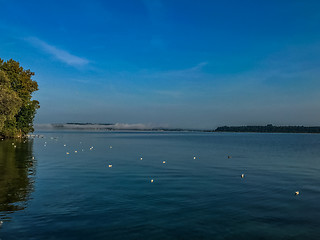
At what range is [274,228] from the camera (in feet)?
43.9

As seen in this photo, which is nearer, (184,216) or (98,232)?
(98,232)

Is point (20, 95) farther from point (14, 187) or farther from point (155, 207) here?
point (155, 207)

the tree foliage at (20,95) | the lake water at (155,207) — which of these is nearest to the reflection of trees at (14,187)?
the lake water at (155,207)

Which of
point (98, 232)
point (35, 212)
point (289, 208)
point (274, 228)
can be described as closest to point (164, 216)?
point (98, 232)

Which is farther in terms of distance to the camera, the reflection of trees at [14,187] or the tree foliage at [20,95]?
the tree foliage at [20,95]

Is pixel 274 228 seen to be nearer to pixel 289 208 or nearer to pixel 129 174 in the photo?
pixel 289 208

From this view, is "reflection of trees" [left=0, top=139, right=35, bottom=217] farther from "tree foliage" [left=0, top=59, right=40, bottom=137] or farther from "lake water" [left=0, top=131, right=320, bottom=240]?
"tree foliage" [left=0, top=59, right=40, bottom=137]

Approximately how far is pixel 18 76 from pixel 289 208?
88.5 metres

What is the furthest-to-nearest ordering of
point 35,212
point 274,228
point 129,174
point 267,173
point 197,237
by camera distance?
1. point 267,173
2. point 129,174
3. point 35,212
4. point 274,228
5. point 197,237

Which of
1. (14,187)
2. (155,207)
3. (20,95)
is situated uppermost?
(20,95)

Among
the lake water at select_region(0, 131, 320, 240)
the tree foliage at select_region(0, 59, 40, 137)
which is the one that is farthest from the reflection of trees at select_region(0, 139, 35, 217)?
the tree foliage at select_region(0, 59, 40, 137)

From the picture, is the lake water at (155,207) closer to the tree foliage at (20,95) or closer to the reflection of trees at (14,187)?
the reflection of trees at (14,187)

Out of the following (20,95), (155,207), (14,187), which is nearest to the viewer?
(155,207)

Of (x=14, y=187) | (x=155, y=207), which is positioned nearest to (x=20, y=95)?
(x=14, y=187)
